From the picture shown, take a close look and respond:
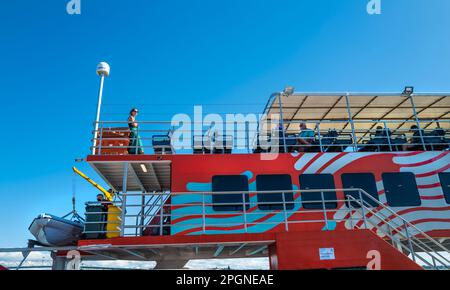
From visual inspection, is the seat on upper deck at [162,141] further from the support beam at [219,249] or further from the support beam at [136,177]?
the support beam at [219,249]

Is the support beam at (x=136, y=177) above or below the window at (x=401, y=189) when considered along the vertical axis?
above

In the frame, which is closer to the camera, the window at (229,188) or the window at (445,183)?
the window at (229,188)

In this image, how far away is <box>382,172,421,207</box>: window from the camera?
10.8 meters

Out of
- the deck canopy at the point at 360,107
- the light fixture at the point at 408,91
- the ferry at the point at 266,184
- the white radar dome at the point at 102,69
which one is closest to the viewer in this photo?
the ferry at the point at 266,184

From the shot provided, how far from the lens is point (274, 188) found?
10.6 m

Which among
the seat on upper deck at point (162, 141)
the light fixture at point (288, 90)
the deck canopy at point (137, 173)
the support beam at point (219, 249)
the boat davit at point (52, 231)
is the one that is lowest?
the support beam at point (219, 249)

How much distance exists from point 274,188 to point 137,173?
4.65m

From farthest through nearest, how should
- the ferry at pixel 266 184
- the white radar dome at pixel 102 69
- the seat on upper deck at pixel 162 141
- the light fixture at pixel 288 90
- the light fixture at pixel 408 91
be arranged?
the light fixture at pixel 408 91
the light fixture at pixel 288 90
the white radar dome at pixel 102 69
the seat on upper deck at pixel 162 141
the ferry at pixel 266 184

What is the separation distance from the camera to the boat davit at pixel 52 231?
9334 mm

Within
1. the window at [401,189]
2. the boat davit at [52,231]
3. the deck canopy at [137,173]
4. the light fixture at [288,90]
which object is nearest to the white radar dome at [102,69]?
the deck canopy at [137,173]

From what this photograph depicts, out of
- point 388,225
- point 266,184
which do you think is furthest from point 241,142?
point 388,225

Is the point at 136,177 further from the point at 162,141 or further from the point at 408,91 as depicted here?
the point at 408,91

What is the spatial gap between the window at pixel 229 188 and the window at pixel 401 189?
14.5 ft

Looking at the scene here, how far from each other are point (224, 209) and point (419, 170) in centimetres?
631
